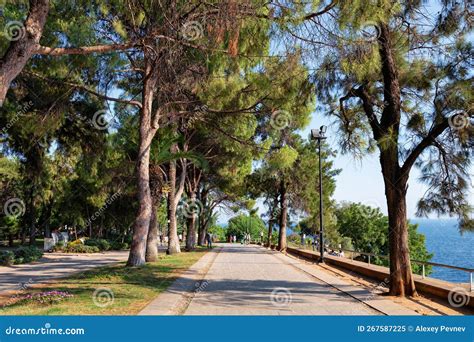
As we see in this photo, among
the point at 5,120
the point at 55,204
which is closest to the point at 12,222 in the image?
the point at 55,204

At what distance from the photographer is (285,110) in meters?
14.5

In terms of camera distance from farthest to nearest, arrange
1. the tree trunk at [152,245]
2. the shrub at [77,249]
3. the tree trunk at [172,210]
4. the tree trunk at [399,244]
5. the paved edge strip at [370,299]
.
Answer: the shrub at [77,249] < the tree trunk at [172,210] < the tree trunk at [152,245] < the tree trunk at [399,244] < the paved edge strip at [370,299]

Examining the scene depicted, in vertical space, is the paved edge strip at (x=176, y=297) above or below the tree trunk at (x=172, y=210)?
below

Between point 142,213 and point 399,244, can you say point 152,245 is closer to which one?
point 142,213
